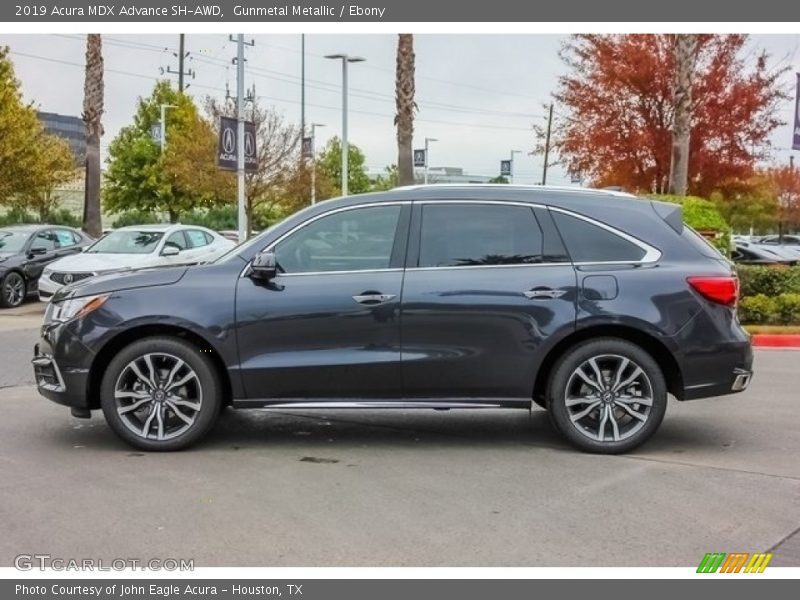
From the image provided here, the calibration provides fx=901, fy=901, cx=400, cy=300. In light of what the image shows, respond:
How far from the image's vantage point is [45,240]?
18.5 metres

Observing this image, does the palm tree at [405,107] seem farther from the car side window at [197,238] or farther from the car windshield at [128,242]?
the car windshield at [128,242]

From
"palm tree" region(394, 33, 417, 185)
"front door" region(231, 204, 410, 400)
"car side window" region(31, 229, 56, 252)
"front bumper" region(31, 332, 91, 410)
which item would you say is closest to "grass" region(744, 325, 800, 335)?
"front door" region(231, 204, 410, 400)

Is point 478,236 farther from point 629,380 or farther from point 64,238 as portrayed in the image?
point 64,238

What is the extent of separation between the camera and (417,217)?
6195 millimetres

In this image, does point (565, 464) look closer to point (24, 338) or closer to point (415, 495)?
point (415, 495)

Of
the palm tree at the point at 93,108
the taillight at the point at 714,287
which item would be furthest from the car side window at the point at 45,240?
the taillight at the point at 714,287

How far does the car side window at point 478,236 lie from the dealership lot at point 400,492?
4.42 ft

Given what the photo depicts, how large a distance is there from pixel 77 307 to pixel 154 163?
3987cm

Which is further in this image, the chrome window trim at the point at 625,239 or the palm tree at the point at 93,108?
the palm tree at the point at 93,108

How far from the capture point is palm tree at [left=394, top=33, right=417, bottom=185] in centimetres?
2241

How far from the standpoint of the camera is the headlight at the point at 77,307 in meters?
6.09

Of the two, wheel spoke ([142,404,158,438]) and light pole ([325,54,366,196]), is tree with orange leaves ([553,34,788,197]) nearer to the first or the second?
light pole ([325,54,366,196])

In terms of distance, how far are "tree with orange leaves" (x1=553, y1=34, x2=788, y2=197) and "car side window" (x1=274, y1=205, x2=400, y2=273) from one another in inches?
660

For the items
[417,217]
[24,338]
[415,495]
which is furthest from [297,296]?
[24,338]
